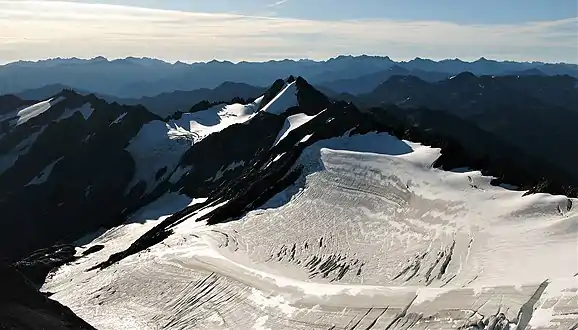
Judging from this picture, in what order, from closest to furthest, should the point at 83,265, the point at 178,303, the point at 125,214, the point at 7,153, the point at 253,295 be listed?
the point at 253,295
the point at 178,303
the point at 83,265
the point at 125,214
the point at 7,153

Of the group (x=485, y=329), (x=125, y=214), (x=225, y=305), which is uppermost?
(x=485, y=329)

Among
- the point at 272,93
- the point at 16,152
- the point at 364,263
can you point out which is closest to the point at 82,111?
the point at 16,152

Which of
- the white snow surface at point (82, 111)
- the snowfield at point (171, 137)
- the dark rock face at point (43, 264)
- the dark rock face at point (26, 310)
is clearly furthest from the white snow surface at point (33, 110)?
the dark rock face at point (26, 310)

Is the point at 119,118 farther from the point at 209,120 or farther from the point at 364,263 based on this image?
the point at 364,263

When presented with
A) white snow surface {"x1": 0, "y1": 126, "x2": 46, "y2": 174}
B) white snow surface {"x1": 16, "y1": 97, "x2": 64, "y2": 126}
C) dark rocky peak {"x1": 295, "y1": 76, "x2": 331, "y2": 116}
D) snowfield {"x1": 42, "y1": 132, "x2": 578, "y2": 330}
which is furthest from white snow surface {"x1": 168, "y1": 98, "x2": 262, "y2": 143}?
snowfield {"x1": 42, "y1": 132, "x2": 578, "y2": 330}

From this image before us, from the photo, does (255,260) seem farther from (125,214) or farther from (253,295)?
(125,214)

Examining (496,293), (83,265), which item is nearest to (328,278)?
(496,293)
